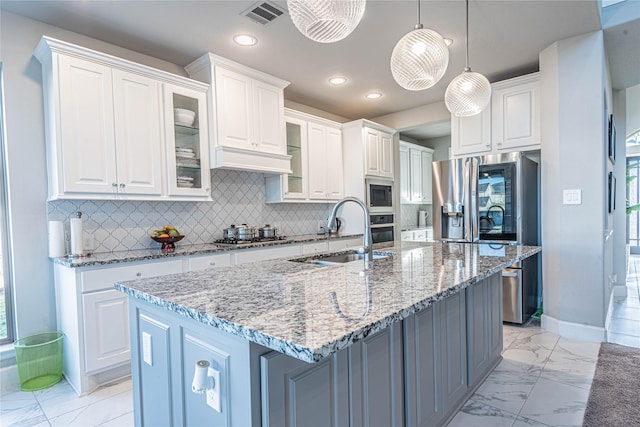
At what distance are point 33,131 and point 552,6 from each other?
391cm

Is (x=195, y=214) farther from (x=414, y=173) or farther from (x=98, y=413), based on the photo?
(x=414, y=173)

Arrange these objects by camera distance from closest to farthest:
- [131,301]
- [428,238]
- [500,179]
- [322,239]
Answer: [131,301]
[500,179]
[322,239]
[428,238]

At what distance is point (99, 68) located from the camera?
253cm

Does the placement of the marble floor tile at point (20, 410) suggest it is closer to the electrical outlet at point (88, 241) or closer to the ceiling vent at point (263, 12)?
the electrical outlet at point (88, 241)

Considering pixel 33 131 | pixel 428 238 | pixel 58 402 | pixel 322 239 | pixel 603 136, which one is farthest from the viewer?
pixel 428 238

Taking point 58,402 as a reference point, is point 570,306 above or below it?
above

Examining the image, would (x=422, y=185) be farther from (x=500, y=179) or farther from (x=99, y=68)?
(x=99, y=68)

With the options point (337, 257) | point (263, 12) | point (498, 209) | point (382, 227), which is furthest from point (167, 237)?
point (498, 209)

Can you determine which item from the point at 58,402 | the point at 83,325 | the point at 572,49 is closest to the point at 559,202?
the point at 572,49

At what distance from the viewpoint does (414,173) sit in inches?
251

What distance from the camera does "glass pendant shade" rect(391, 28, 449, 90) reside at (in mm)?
1822

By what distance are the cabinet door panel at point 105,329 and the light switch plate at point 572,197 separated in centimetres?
368

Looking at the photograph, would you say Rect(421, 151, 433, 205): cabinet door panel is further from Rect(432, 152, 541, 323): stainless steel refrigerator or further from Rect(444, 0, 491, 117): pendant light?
Rect(444, 0, 491, 117): pendant light

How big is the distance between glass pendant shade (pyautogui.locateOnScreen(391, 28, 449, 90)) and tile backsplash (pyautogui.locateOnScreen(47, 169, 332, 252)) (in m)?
2.24
